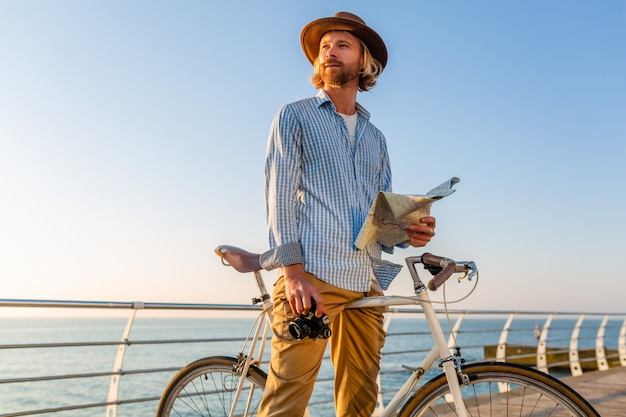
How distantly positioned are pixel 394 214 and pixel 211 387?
123 cm

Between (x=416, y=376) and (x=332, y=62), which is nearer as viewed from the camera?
(x=416, y=376)

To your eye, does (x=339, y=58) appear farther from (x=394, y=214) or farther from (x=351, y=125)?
(x=394, y=214)

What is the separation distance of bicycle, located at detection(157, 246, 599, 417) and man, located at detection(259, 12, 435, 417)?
4.1 inches

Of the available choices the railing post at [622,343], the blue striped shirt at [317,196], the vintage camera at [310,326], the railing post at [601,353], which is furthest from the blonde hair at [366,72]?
the railing post at [622,343]

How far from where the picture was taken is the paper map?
5.32 feet

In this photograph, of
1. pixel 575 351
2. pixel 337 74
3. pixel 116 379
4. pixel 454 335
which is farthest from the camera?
pixel 575 351

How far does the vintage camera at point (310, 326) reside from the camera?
163 cm

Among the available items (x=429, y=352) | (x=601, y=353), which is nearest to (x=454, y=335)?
(x=429, y=352)

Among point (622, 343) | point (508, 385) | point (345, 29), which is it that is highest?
point (622, 343)

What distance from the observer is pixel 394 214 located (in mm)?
1667

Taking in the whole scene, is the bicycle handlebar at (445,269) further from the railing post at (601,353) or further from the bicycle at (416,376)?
the railing post at (601,353)

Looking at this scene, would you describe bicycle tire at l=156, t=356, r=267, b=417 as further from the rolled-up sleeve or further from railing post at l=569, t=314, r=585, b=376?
railing post at l=569, t=314, r=585, b=376

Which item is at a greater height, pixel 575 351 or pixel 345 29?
pixel 575 351

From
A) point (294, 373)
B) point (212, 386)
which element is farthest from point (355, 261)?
point (212, 386)
